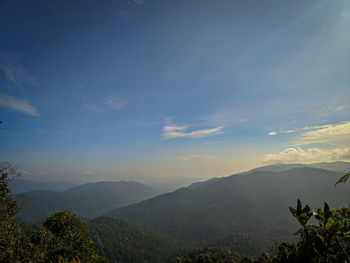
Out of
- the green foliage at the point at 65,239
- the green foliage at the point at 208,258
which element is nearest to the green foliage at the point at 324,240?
the green foliage at the point at 65,239

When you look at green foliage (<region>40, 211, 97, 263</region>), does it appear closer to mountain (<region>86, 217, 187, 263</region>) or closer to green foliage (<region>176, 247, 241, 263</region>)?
green foliage (<region>176, 247, 241, 263</region>)

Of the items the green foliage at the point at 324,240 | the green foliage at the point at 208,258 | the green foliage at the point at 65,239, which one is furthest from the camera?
the green foliage at the point at 208,258

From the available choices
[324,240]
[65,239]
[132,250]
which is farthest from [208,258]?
[132,250]

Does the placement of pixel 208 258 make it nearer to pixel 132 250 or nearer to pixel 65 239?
pixel 65 239

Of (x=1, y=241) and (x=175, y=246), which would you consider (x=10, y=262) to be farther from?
(x=175, y=246)

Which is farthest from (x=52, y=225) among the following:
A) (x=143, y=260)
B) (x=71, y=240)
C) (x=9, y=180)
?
(x=143, y=260)

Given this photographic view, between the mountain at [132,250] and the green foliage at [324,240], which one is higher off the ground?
the green foliage at [324,240]

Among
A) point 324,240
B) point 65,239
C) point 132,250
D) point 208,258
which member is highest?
point 324,240

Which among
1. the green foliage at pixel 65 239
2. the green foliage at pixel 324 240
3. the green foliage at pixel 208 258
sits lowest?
the green foliage at pixel 208 258

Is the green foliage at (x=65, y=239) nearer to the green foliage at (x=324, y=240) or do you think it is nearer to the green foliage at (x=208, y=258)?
the green foliage at (x=324, y=240)

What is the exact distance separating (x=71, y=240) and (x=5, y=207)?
32.9 feet

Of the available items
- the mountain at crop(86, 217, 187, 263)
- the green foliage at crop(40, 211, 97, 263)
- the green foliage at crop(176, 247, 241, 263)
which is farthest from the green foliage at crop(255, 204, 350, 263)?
the mountain at crop(86, 217, 187, 263)

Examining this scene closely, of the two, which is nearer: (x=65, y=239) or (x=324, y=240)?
(x=324, y=240)

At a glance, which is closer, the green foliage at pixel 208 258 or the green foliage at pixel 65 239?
the green foliage at pixel 65 239
